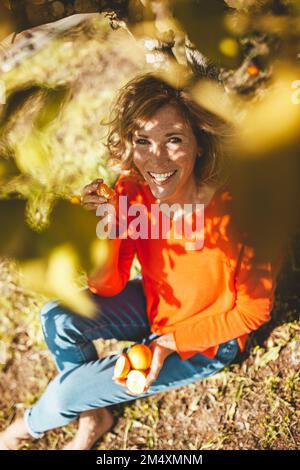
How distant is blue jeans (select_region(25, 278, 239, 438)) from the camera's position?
8.41 feet

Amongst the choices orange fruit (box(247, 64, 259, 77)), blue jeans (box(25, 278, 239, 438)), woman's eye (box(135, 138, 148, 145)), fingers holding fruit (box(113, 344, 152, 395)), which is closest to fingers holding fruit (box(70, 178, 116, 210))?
woman's eye (box(135, 138, 148, 145))

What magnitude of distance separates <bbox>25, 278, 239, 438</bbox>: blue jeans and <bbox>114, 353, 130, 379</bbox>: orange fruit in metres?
0.09

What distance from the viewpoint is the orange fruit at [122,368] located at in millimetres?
2455

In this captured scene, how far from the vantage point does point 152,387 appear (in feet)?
8.38

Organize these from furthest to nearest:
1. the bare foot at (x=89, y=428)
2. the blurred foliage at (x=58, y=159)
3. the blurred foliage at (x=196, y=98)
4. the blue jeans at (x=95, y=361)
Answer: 1. the bare foot at (x=89, y=428)
2. the blue jeans at (x=95, y=361)
3. the blurred foliage at (x=58, y=159)
4. the blurred foliage at (x=196, y=98)

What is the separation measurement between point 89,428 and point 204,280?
1.27m

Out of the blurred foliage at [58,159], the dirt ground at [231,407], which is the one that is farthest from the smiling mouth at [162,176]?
the dirt ground at [231,407]

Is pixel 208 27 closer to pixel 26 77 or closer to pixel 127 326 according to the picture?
pixel 127 326

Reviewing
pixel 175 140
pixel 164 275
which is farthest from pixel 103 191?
pixel 164 275

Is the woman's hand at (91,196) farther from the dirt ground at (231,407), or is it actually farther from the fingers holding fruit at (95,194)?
the dirt ground at (231,407)

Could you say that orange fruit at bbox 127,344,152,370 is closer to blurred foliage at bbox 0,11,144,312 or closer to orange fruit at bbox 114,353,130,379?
orange fruit at bbox 114,353,130,379

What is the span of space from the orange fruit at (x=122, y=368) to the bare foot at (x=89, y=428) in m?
0.57

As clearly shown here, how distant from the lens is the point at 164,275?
2.38 metres
